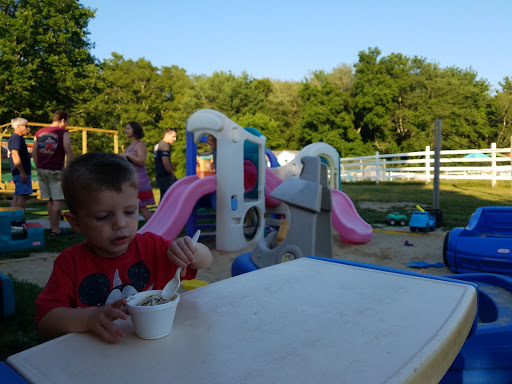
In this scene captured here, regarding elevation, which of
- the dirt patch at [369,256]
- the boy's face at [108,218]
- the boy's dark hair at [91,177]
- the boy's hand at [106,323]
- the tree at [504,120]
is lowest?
the dirt patch at [369,256]

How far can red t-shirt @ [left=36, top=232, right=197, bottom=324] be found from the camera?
1137 millimetres

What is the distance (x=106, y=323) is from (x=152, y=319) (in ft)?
0.37

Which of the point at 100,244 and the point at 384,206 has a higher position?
the point at 100,244

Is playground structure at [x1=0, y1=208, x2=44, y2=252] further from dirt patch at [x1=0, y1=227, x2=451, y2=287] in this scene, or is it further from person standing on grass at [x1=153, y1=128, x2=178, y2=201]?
person standing on grass at [x1=153, y1=128, x2=178, y2=201]

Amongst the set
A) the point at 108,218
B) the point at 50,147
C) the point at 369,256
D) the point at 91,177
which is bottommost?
the point at 369,256

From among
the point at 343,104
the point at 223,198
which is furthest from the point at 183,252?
the point at 343,104

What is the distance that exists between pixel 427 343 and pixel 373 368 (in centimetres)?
16

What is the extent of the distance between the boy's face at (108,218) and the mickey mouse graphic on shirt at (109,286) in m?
0.11

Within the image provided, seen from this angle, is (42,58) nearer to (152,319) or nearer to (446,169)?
(446,169)

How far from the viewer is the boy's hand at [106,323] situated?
2.60 feet

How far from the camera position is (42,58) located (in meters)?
16.5

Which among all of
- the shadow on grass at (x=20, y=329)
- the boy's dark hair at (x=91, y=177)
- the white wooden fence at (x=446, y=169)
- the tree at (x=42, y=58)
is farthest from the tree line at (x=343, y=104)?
the boy's dark hair at (x=91, y=177)

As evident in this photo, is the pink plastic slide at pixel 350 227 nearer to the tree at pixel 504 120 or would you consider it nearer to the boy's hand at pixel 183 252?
the boy's hand at pixel 183 252

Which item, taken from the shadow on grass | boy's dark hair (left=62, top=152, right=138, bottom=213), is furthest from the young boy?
the shadow on grass
